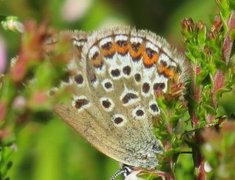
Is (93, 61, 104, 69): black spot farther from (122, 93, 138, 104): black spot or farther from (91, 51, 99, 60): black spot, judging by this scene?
(122, 93, 138, 104): black spot

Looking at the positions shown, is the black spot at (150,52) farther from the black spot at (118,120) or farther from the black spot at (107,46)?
the black spot at (118,120)

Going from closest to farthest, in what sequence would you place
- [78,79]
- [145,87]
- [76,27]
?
[78,79] → [145,87] → [76,27]

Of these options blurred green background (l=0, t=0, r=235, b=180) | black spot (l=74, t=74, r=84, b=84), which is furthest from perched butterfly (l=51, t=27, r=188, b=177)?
blurred green background (l=0, t=0, r=235, b=180)

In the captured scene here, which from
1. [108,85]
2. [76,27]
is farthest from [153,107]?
[76,27]

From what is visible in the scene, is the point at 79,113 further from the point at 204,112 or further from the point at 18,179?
the point at 18,179

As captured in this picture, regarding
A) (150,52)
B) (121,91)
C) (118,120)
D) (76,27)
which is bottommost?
(118,120)

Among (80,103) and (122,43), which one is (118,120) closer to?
(80,103)
